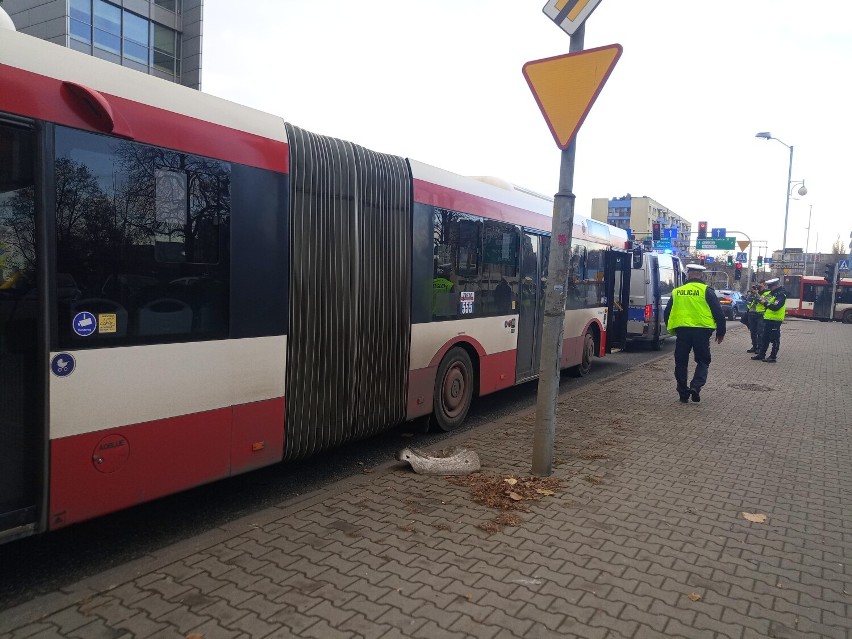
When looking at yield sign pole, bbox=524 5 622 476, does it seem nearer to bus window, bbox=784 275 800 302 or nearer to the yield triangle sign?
the yield triangle sign

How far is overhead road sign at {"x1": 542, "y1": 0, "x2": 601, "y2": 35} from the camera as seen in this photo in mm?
5305

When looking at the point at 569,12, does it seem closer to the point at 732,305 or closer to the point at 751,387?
the point at 751,387

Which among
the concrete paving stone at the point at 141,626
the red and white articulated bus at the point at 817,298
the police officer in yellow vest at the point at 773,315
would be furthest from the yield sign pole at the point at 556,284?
the red and white articulated bus at the point at 817,298

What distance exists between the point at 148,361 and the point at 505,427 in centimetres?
476

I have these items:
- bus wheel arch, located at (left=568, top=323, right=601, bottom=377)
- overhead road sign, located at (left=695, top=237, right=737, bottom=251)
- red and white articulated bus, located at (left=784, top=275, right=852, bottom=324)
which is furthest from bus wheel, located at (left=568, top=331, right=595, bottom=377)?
overhead road sign, located at (left=695, top=237, right=737, bottom=251)

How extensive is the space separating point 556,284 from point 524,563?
2483 millimetres

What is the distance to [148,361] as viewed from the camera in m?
3.82

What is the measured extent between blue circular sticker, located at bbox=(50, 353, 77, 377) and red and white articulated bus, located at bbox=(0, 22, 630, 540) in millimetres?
10

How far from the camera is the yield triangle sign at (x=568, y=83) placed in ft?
16.6

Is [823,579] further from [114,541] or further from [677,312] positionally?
[677,312]

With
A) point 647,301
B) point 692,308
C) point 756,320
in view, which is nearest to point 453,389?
point 692,308

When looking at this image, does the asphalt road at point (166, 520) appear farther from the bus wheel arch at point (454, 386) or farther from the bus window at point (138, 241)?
the bus window at point (138, 241)

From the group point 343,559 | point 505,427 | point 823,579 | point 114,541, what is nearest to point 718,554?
point 823,579

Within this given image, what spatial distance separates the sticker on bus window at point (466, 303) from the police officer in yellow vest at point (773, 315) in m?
9.92
